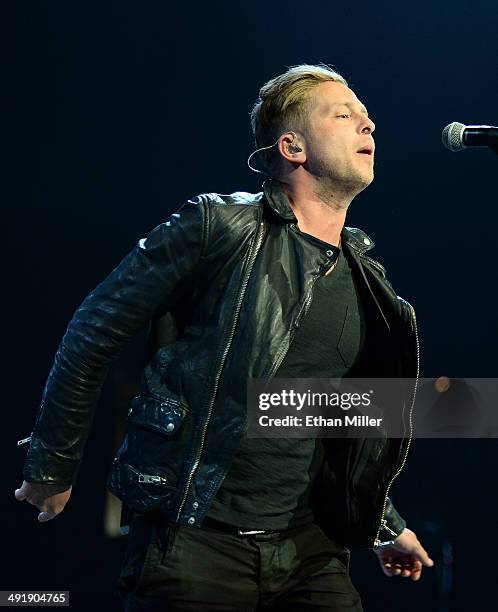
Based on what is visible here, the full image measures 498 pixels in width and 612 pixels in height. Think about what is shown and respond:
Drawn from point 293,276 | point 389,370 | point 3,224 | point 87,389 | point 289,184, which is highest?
point 3,224

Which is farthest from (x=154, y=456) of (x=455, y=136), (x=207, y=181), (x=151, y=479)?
(x=207, y=181)

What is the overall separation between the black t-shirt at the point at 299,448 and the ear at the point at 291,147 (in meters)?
0.24

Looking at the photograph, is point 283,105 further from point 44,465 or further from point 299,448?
point 44,465

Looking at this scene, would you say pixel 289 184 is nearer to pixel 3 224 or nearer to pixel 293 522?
pixel 293 522

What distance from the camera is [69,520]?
394 cm

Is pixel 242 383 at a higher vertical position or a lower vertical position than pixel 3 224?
lower

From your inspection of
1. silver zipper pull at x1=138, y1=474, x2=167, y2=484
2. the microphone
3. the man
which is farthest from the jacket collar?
silver zipper pull at x1=138, y1=474, x2=167, y2=484

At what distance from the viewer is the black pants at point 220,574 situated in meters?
1.91

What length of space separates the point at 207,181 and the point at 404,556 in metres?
2.29

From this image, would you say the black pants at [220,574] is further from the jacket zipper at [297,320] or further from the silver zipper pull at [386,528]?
the jacket zipper at [297,320]

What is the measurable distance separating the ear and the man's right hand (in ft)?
3.48

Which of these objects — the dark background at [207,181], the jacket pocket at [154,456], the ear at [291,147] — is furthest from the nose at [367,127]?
the dark background at [207,181]

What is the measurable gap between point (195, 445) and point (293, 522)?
37 centimetres

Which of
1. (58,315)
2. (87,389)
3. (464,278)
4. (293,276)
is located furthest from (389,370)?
(464,278)
